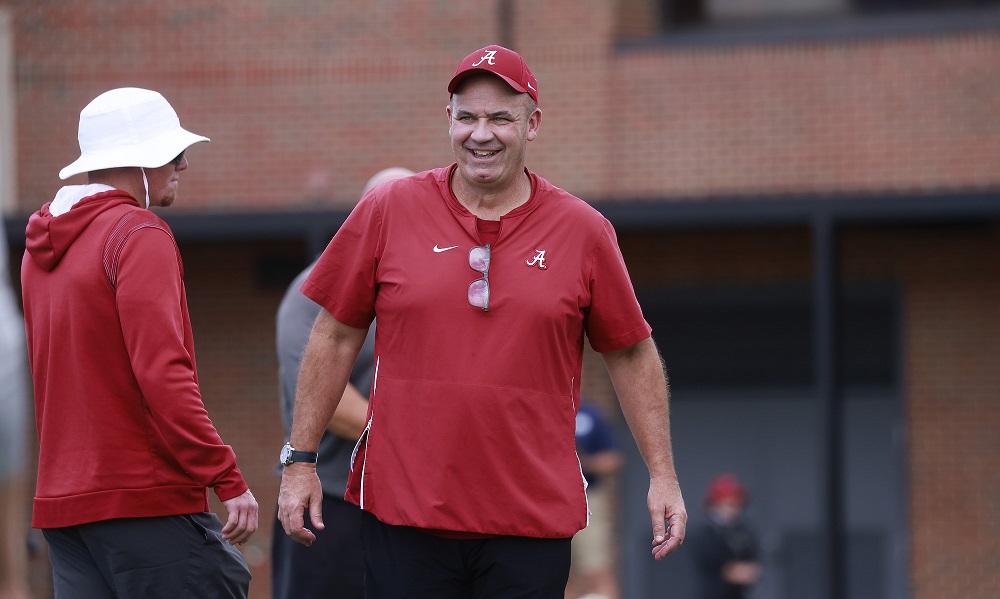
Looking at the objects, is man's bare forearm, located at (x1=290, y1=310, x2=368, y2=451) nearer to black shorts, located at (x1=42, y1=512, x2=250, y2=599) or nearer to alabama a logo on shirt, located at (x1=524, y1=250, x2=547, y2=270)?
black shorts, located at (x1=42, y1=512, x2=250, y2=599)

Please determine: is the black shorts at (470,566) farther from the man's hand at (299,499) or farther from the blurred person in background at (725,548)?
the blurred person in background at (725,548)

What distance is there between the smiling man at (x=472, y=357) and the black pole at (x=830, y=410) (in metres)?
7.76

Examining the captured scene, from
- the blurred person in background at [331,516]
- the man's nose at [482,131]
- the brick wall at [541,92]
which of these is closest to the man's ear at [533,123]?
the man's nose at [482,131]

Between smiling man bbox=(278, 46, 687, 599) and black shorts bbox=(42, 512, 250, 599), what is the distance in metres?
0.27

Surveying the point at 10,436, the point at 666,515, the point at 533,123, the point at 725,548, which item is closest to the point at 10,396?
the point at 10,436

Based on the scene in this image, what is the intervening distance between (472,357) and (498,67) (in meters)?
0.77

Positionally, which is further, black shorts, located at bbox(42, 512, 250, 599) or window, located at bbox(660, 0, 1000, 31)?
window, located at bbox(660, 0, 1000, 31)

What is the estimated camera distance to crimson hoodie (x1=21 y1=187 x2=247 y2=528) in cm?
401

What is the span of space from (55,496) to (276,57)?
962 cm

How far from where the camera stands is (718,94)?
41.8ft

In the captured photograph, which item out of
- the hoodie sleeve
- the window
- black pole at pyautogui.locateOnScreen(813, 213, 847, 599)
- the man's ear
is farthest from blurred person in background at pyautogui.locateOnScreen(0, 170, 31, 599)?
the window

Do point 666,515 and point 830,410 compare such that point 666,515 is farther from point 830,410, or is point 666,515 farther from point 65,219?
point 830,410

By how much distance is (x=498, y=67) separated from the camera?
3953 mm

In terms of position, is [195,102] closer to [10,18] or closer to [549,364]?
[10,18]
